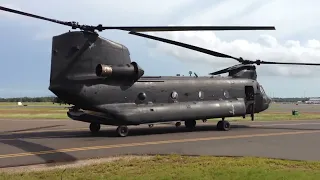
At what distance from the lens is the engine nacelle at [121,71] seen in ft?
57.7

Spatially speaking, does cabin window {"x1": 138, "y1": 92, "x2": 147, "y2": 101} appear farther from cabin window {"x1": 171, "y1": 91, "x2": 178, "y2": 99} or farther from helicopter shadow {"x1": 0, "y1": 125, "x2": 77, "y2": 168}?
helicopter shadow {"x1": 0, "y1": 125, "x2": 77, "y2": 168}

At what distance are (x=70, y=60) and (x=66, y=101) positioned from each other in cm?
198

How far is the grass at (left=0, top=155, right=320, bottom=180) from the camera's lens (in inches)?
333

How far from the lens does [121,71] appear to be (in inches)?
719

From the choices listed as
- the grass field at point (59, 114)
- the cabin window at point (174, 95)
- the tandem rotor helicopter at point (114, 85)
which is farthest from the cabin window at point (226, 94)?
the grass field at point (59, 114)

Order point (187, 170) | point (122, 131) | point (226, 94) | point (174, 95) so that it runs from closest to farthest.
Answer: point (187, 170)
point (122, 131)
point (174, 95)
point (226, 94)

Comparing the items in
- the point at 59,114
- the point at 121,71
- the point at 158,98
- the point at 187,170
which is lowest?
the point at 187,170

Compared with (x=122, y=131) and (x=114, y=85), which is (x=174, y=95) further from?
(x=122, y=131)

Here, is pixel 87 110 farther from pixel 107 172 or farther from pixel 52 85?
pixel 107 172

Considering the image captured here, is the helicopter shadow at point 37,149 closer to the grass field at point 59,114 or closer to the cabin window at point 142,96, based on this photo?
the cabin window at point 142,96

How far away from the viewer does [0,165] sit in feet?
34.5

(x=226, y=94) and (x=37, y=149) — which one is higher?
(x=226, y=94)

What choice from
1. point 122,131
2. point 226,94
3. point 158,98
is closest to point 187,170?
point 122,131

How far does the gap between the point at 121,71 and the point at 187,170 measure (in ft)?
32.4
